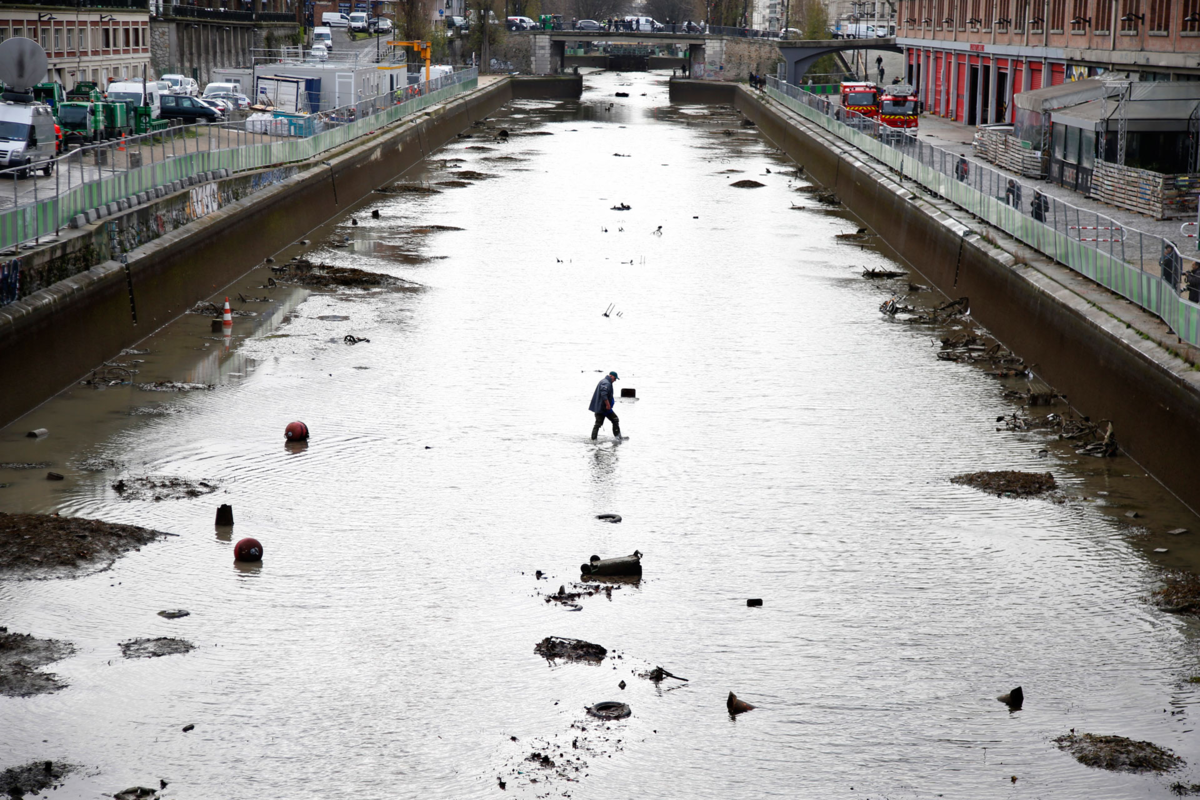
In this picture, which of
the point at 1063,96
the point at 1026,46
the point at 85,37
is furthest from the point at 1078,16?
the point at 85,37

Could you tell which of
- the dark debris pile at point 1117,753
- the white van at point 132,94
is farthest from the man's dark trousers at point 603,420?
the white van at point 132,94

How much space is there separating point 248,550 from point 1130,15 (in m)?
36.3

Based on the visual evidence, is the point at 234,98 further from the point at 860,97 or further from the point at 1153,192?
the point at 1153,192

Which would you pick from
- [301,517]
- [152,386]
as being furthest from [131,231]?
[301,517]

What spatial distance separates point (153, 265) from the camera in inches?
1153

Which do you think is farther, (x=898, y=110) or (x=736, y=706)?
(x=898, y=110)

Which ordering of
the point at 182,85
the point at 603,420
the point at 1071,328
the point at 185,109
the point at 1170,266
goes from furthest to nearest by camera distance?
the point at 182,85 → the point at 185,109 → the point at 1071,328 → the point at 603,420 → the point at 1170,266

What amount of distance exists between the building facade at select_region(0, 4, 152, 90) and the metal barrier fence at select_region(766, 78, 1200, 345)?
118ft

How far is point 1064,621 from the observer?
1669 cm

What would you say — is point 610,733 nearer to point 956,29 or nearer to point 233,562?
point 233,562

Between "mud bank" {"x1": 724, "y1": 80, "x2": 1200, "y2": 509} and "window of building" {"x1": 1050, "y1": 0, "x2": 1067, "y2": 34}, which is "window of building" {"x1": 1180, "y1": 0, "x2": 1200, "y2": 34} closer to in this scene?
"mud bank" {"x1": 724, "y1": 80, "x2": 1200, "y2": 509}

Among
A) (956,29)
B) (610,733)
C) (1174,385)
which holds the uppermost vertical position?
(956,29)

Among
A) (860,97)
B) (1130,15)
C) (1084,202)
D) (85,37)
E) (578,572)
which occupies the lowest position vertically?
(578,572)

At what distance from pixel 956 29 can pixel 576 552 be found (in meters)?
58.2
